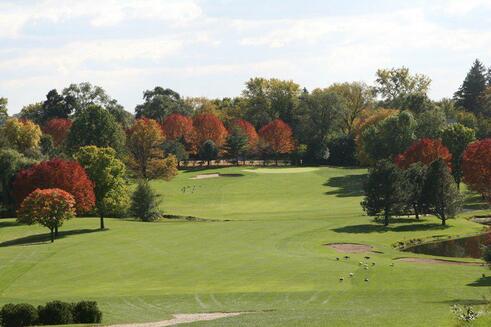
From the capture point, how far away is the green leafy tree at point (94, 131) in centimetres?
12019

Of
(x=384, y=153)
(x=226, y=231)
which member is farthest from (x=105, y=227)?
(x=384, y=153)

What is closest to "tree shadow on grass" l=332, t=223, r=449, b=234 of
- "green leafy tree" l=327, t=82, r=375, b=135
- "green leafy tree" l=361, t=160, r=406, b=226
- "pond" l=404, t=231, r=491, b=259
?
"green leafy tree" l=361, t=160, r=406, b=226

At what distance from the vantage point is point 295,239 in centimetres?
7556

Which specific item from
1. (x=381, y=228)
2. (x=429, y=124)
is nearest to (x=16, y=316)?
(x=381, y=228)

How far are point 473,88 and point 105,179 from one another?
119 metres

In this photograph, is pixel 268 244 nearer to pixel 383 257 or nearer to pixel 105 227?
pixel 383 257

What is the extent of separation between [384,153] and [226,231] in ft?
187

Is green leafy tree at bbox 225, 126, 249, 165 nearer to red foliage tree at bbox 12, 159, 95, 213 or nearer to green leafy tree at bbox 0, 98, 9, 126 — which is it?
green leafy tree at bbox 0, 98, 9, 126

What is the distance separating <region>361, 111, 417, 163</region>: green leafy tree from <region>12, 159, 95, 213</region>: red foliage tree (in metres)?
61.7

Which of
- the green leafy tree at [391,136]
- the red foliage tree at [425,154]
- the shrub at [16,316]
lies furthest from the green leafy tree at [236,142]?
the shrub at [16,316]

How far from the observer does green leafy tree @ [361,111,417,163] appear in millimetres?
127312

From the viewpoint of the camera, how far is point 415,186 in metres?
88.6

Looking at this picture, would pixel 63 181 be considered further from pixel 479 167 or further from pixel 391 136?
pixel 391 136

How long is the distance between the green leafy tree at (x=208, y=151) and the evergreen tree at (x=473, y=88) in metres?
67.9
